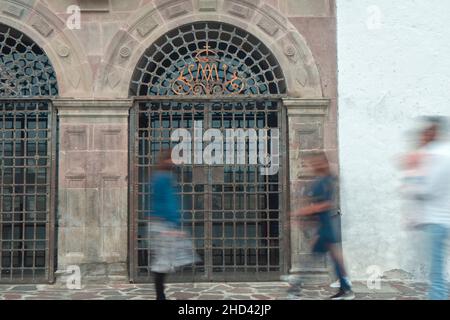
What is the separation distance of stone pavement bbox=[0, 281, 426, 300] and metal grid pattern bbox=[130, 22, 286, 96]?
2.55 meters

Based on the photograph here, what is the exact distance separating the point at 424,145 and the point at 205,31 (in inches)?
153

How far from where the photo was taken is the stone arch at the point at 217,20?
26.1ft

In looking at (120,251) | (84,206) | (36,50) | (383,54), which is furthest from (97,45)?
(383,54)

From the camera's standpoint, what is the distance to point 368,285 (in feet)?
25.1

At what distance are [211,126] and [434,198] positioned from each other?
3844mm

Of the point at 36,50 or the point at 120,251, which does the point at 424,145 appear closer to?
the point at 120,251

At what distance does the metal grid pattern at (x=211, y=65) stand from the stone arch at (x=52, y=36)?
745mm

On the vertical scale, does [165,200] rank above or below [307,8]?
below

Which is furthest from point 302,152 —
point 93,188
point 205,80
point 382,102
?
point 93,188

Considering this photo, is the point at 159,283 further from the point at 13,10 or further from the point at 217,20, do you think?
the point at 13,10

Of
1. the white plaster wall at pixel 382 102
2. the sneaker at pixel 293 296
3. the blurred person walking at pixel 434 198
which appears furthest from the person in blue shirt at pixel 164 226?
the white plaster wall at pixel 382 102

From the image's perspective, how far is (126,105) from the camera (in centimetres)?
790

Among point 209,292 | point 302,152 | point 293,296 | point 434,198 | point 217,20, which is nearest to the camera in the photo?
point 434,198

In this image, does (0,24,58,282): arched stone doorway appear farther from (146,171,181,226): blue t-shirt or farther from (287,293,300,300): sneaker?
Answer: (287,293,300,300): sneaker
